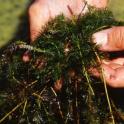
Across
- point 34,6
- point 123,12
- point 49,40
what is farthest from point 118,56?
point 123,12

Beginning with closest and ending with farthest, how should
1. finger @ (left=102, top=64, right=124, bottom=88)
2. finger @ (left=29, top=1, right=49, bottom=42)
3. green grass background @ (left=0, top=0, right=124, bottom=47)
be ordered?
finger @ (left=102, top=64, right=124, bottom=88) < finger @ (left=29, top=1, right=49, bottom=42) < green grass background @ (left=0, top=0, right=124, bottom=47)

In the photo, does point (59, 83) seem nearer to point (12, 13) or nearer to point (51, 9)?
point (51, 9)

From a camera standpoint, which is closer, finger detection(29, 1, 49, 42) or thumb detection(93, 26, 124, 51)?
thumb detection(93, 26, 124, 51)

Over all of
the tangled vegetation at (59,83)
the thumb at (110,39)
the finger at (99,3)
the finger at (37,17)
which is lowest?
the tangled vegetation at (59,83)

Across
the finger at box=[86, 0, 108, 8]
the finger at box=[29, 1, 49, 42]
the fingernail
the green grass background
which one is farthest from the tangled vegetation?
the green grass background

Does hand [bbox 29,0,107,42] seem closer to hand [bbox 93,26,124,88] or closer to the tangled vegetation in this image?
the tangled vegetation

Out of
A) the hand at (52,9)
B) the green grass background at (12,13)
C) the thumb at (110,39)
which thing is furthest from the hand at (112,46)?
the green grass background at (12,13)

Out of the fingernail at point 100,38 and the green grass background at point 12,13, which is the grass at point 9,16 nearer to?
the green grass background at point 12,13
